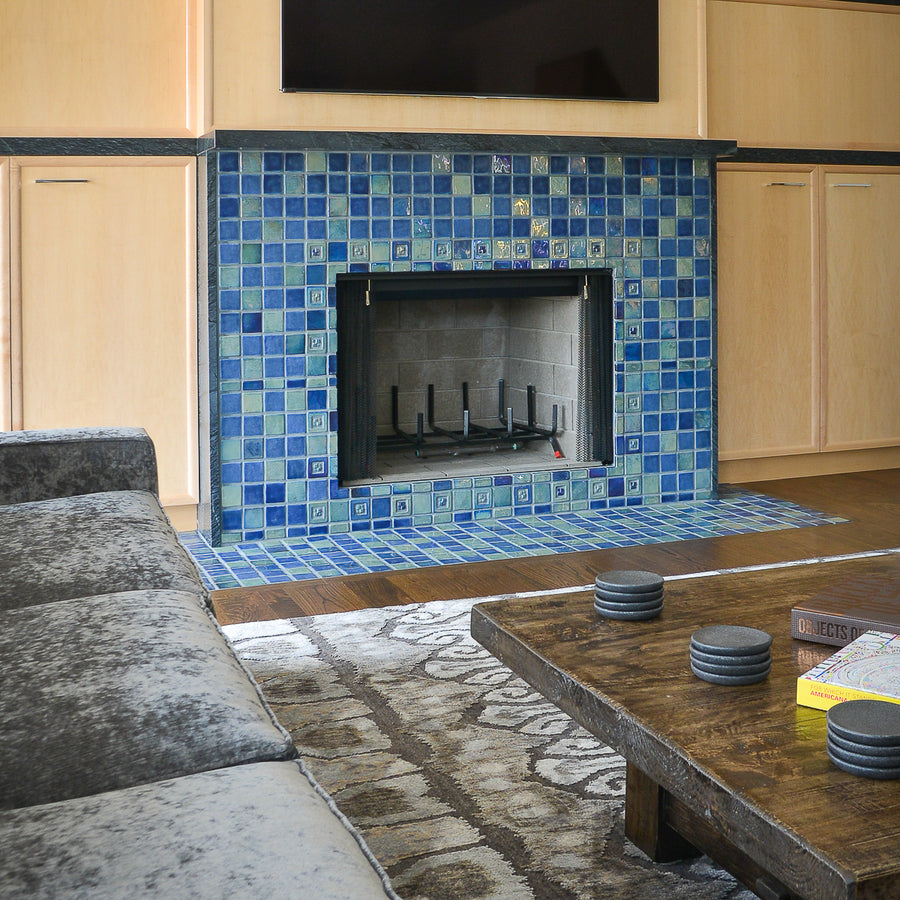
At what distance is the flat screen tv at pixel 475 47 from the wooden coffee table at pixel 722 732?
102 inches

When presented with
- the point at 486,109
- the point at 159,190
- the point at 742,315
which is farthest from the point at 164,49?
the point at 742,315

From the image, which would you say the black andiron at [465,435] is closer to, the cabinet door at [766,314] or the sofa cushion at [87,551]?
the cabinet door at [766,314]

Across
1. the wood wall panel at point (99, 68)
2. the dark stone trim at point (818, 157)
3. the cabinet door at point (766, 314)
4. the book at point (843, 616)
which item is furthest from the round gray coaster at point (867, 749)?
the dark stone trim at point (818, 157)

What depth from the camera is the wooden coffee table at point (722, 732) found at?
1.12m

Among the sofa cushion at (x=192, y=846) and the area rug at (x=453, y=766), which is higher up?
the sofa cushion at (x=192, y=846)

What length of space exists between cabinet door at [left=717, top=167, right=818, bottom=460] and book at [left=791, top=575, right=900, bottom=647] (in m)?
3.15

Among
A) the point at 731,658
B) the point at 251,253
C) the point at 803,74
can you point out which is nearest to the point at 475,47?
the point at 251,253

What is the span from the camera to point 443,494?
14.1 ft

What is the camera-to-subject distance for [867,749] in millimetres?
1227

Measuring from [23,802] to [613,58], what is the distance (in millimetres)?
3852

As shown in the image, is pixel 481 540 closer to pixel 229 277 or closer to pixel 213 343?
pixel 213 343

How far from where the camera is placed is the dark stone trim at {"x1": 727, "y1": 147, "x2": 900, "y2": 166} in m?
4.86

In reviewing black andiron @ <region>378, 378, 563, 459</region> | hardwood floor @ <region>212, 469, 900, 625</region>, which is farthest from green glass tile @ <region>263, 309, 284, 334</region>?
hardwood floor @ <region>212, 469, 900, 625</region>

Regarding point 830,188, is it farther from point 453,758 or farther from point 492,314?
point 453,758
